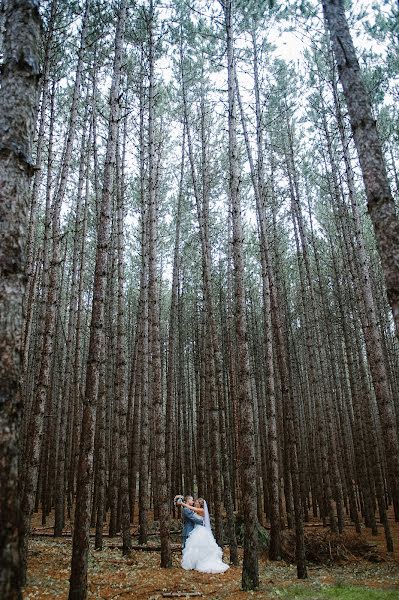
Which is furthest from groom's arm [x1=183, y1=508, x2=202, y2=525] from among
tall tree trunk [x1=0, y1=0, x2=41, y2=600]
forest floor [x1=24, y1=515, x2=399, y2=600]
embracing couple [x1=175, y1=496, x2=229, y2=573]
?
tall tree trunk [x1=0, y1=0, x2=41, y2=600]

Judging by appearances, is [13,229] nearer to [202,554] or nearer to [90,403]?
[90,403]

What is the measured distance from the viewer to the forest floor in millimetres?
5438

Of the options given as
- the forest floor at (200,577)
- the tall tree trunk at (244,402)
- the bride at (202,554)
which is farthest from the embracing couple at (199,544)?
the tall tree trunk at (244,402)

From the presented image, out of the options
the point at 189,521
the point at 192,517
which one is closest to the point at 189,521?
the point at 189,521

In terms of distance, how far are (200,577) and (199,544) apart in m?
0.84

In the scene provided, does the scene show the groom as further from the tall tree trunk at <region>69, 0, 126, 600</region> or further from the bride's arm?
the tall tree trunk at <region>69, 0, 126, 600</region>

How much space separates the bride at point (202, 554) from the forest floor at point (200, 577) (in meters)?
0.22

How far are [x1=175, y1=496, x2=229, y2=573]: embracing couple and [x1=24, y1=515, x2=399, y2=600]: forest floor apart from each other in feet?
0.82

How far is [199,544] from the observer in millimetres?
7590

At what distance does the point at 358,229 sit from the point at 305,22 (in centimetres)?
426

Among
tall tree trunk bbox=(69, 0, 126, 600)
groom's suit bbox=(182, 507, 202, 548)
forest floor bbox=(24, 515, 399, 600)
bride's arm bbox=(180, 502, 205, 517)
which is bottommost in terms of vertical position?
forest floor bbox=(24, 515, 399, 600)

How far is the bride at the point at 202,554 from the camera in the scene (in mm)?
7297

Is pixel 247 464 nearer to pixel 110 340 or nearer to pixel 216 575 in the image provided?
pixel 216 575

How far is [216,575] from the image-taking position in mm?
7012
